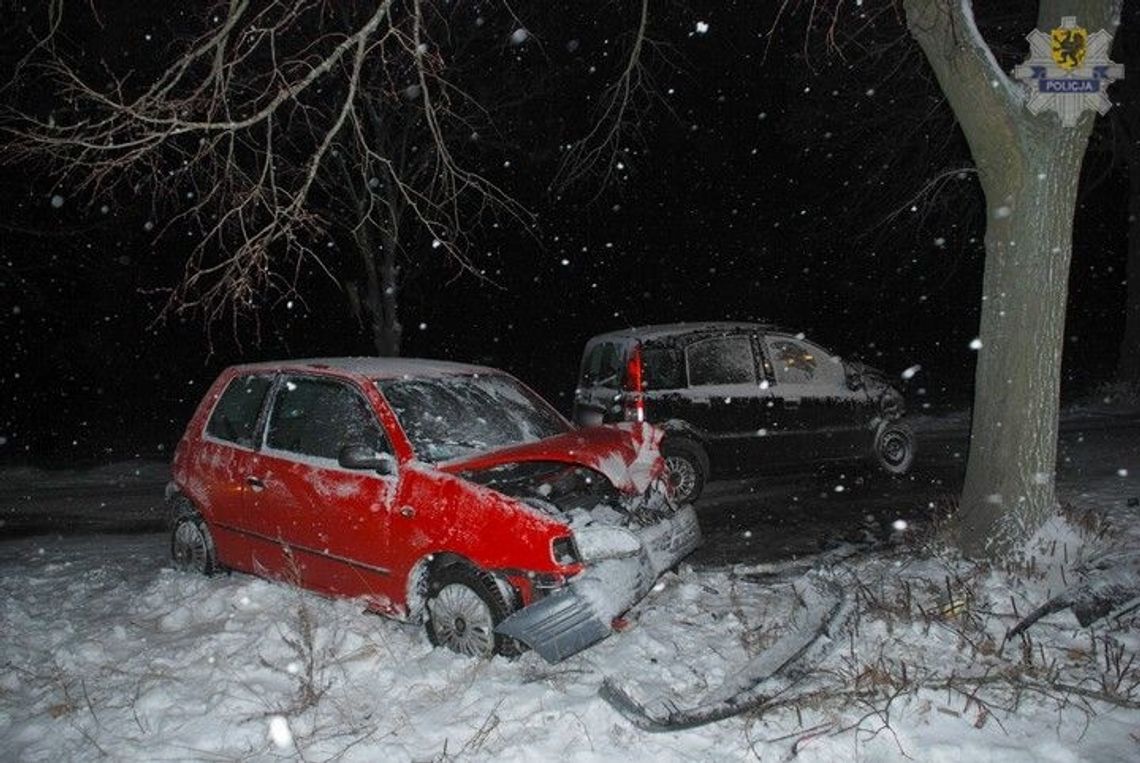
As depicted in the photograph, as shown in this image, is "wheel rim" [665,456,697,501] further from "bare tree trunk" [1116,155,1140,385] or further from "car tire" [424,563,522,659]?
"bare tree trunk" [1116,155,1140,385]

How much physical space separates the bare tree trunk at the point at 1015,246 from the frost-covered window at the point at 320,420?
14.3ft

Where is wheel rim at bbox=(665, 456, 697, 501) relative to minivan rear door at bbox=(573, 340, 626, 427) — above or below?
below

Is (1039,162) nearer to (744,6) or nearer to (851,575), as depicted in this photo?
(851,575)

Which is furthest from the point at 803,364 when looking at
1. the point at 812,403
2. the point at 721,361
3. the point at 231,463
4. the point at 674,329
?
the point at 231,463

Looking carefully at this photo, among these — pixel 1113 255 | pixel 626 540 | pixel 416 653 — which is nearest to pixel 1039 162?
pixel 626 540

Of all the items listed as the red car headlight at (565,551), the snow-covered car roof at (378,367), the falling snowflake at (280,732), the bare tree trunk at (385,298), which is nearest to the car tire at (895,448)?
the snow-covered car roof at (378,367)

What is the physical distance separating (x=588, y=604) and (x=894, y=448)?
6595 mm

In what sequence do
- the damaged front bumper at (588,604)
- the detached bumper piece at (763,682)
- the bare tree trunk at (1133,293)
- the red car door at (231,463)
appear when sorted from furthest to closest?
the bare tree trunk at (1133,293) → the red car door at (231,463) → the damaged front bumper at (588,604) → the detached bumper piece at (763,682)

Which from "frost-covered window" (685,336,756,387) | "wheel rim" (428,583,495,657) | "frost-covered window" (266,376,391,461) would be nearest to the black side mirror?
"frost-covered window" (266,376,391,461)

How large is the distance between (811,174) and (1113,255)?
48.9 feet

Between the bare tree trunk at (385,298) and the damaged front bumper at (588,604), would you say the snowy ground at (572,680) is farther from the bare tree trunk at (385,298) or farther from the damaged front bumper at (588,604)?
the bare tree trunk at (385,298)

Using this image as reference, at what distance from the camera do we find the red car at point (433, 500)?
4.54 meters

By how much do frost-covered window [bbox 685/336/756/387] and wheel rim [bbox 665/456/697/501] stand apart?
2.66ft

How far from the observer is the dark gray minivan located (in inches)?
332
